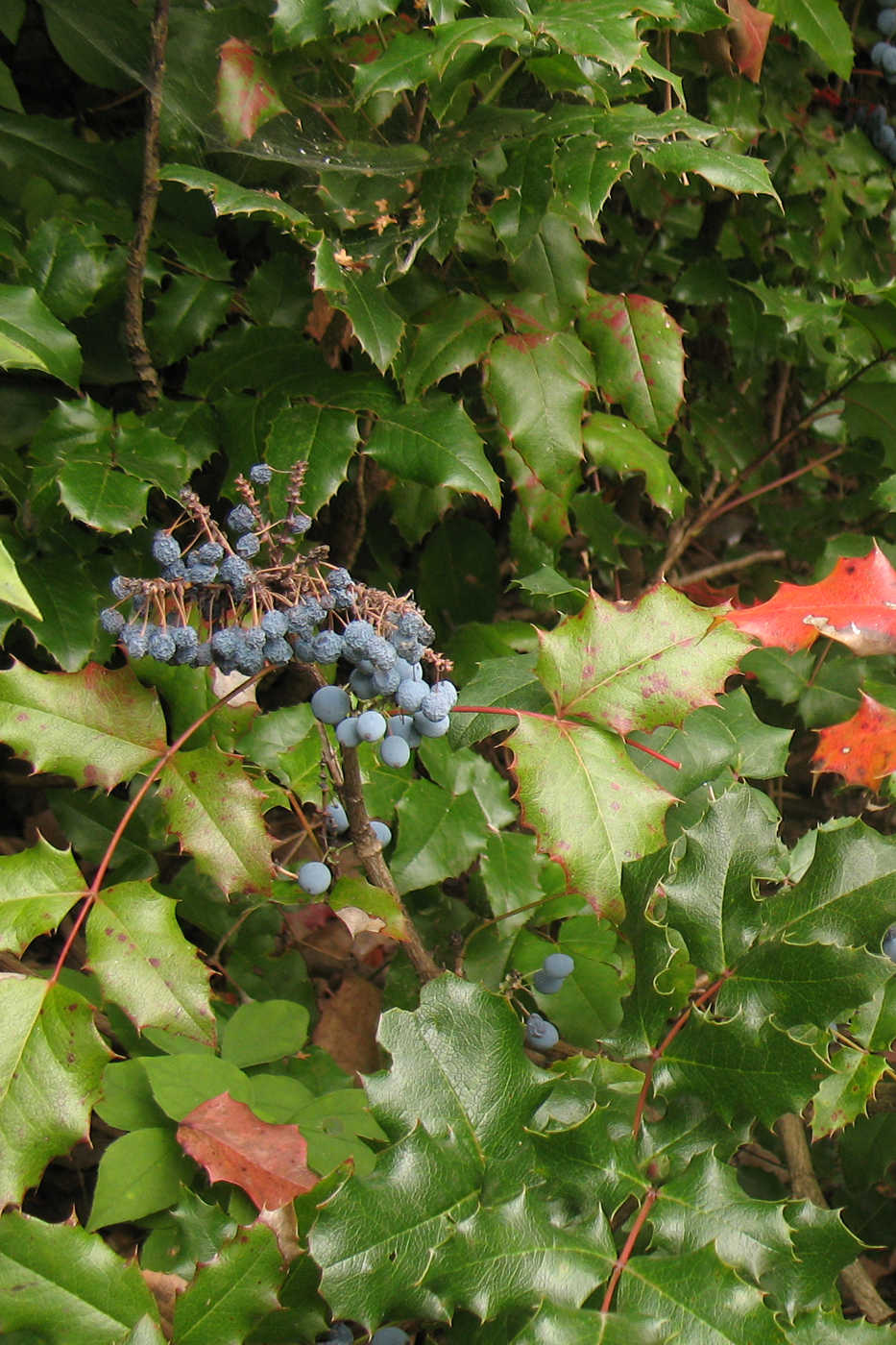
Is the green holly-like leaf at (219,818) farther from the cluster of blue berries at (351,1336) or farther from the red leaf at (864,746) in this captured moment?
the red leaf at (864,746)

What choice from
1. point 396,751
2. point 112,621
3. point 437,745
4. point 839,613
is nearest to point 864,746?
point 839,613

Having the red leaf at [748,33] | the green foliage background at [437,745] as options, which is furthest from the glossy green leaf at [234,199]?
the red leaf at [748,33]

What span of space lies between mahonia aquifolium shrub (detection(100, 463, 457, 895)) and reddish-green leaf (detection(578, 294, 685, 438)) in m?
0.64

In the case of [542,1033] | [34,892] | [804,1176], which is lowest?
[804,1176]

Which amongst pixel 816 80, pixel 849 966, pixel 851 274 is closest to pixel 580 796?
pixel 849 966

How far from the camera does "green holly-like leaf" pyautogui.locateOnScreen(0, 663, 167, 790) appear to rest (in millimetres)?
1030

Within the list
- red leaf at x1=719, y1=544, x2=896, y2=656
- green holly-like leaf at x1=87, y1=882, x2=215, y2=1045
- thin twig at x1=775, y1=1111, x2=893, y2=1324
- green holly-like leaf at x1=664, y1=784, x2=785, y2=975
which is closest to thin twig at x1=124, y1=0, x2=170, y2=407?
green holly-like leaf at x1=87, y1=882, x2=215, y2=1045

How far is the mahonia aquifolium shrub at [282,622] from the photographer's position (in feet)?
2.91

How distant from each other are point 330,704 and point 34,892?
35cm

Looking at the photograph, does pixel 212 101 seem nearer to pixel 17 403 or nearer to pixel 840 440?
pixel 17 403

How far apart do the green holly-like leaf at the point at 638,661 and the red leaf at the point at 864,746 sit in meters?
0.32

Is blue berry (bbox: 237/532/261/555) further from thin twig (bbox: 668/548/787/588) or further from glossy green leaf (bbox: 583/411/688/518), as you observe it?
thin twig (bbox: 668/548/787/588)

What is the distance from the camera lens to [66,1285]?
0.84 meters

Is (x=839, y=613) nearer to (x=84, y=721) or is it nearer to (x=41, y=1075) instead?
(x=84, y=721)
